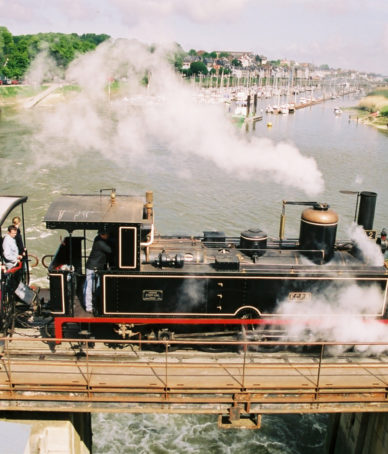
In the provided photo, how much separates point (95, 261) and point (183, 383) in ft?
8.99

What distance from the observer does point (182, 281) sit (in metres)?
9.68

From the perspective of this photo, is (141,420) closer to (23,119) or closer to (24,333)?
(24,333)

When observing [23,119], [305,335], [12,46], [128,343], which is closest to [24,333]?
[128,343]

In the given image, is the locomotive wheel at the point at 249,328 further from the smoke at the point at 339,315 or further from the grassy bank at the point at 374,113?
the grassy bank at the point at 374,113

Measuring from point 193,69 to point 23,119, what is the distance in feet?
179

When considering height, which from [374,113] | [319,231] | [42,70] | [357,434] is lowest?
[357,434]

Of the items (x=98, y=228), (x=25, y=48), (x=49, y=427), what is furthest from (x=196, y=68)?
(x=49, y=427)

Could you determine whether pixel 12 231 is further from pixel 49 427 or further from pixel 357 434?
pixel 357 434

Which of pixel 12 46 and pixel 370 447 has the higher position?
pixel 12 46

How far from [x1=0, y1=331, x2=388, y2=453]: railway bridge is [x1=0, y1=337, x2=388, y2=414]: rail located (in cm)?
2

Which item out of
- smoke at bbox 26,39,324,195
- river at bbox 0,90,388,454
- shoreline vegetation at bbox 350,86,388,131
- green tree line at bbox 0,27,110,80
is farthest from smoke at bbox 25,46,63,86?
shoreline vegetation at bbox 350,86,388,131

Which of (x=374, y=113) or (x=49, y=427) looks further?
(x=374, y=113)

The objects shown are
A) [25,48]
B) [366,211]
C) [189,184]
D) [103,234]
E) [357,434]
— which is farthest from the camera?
[25,48]

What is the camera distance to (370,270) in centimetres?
1013
